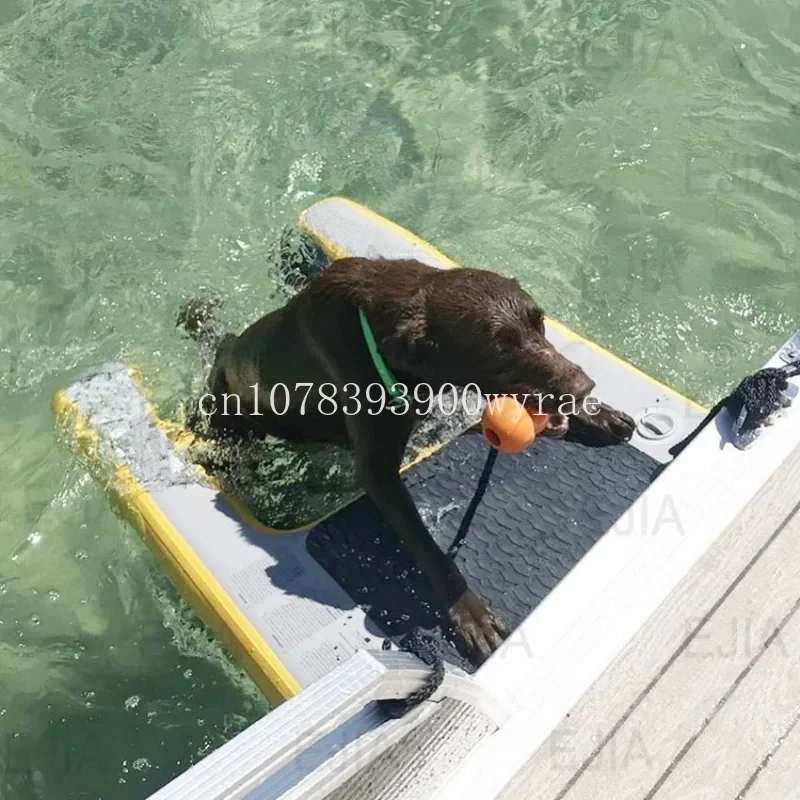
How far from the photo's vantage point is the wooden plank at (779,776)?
7.02 feet

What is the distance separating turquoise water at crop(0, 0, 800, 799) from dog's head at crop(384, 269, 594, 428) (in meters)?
1.62

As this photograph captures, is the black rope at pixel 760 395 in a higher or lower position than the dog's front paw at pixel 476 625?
higher

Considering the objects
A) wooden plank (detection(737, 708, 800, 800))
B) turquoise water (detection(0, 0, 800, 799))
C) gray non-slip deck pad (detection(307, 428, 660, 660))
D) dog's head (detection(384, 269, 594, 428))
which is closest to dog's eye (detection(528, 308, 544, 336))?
dog's head (detection(384, 269, 594, 428))

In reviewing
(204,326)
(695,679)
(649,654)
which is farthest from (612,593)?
(204,326)

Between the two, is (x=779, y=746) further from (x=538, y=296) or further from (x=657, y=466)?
(x=538, y=296)

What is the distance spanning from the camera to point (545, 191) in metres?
5.55

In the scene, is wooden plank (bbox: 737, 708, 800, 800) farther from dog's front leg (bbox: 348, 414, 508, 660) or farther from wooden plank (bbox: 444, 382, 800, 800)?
dog's front leg (bbox: 348, 414, 508, 660)

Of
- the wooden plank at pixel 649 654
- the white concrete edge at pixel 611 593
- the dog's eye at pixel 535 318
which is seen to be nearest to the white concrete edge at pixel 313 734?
the white concrete edge at pixel 611 593

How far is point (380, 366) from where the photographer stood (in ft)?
9.68

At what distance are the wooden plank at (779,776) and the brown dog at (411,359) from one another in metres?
0.94

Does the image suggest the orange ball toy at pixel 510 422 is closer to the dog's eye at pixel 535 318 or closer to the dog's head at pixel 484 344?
the dog's head at pixel 484 344

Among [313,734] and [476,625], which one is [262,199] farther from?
[313,734]

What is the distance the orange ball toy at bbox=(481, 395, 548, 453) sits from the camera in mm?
2838
